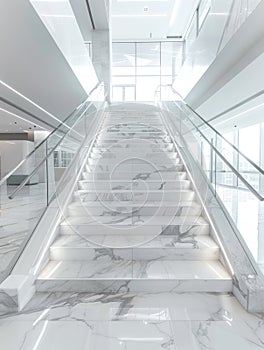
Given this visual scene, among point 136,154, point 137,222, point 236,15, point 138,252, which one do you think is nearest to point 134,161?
point 136,154

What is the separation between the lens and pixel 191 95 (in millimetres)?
10000

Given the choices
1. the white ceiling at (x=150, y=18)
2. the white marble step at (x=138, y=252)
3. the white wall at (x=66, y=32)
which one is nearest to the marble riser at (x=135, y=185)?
the white marble step at (x=138, y=252)

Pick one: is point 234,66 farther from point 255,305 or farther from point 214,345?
point 214,345

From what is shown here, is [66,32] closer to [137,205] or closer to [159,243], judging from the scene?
[137,205]

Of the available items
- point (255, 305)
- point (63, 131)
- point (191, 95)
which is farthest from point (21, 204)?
point (191, 95)

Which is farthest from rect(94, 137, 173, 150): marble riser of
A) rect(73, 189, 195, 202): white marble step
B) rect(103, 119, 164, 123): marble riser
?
rect(73, 189, 195, 202): white marble step

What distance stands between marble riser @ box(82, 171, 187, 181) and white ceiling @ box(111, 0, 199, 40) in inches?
372

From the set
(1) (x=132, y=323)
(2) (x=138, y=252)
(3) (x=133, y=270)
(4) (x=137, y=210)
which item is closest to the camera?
(1) (x=132, y=323)

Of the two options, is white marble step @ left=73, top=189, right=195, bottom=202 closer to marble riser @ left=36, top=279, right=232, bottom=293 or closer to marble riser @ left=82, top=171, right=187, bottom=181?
marble riser @ left=82, top=171, right=187, bottom=181

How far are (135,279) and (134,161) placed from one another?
319 centimetres

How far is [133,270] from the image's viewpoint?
10.0 ft

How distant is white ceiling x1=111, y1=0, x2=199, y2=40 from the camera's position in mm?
12344

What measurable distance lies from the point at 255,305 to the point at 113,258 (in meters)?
1.43

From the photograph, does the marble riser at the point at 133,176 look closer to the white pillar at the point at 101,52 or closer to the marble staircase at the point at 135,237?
the marble staircase at the point at 135,237
